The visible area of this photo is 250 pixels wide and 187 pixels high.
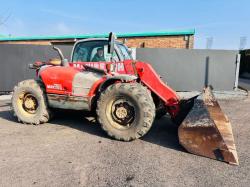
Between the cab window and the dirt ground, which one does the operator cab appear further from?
the dirt ground

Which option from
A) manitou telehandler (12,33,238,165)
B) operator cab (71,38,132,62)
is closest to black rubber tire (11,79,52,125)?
manitou telehandler (12,33,238,165)

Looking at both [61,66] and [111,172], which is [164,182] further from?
[61,66]

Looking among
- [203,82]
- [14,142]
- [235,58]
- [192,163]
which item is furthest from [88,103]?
[235,58]

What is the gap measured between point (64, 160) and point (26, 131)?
6.16ft

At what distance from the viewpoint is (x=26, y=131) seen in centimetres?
545

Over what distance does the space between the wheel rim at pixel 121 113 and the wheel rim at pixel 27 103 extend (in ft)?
6.57

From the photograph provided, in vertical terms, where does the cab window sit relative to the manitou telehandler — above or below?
above

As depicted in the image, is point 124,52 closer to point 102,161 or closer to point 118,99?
point 118,99

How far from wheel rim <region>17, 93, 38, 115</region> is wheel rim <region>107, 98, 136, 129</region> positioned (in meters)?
2.00

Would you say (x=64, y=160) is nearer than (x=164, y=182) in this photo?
No

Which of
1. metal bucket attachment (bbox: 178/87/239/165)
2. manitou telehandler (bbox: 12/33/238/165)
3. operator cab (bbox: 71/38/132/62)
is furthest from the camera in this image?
operator cab (bbox: 71/38/132/62)

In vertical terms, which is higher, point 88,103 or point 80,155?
point 88,103

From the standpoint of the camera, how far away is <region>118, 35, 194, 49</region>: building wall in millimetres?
15664

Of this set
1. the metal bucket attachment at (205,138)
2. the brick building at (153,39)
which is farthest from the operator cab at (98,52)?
the brick building at (153,39)
